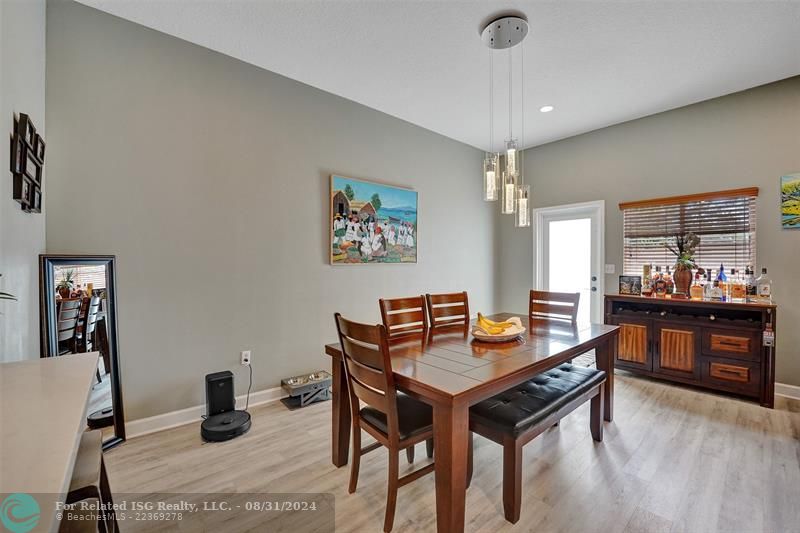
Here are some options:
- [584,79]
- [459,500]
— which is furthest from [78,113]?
[584,79]

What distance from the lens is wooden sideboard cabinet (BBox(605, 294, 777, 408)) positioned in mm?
2865

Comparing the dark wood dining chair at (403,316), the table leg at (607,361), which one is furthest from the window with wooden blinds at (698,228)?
the dark wood dining chair at (403,316)

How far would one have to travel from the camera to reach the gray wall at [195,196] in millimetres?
2191

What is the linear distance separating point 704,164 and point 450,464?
3.94 metres

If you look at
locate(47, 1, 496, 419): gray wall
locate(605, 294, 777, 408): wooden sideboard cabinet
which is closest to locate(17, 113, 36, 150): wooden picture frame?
locate(47, 1, 496, 419): gray wall

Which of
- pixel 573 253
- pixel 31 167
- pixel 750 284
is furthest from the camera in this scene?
pixel 573 253

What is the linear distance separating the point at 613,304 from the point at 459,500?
10.2ft

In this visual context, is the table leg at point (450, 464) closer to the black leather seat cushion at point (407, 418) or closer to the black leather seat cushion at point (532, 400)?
the black leather seat cushion at point (407, 418)

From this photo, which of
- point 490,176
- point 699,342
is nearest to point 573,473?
point 490,176

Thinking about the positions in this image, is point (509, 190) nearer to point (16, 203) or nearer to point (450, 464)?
point (450, 464)

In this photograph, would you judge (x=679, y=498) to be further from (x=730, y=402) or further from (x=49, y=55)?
(x=49, y=55)

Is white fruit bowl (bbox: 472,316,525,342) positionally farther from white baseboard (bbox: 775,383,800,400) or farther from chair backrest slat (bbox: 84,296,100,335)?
white baseboard (bbox: 775,383,800,400)

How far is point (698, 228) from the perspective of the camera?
3.50 m

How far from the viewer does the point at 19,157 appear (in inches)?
61.8
